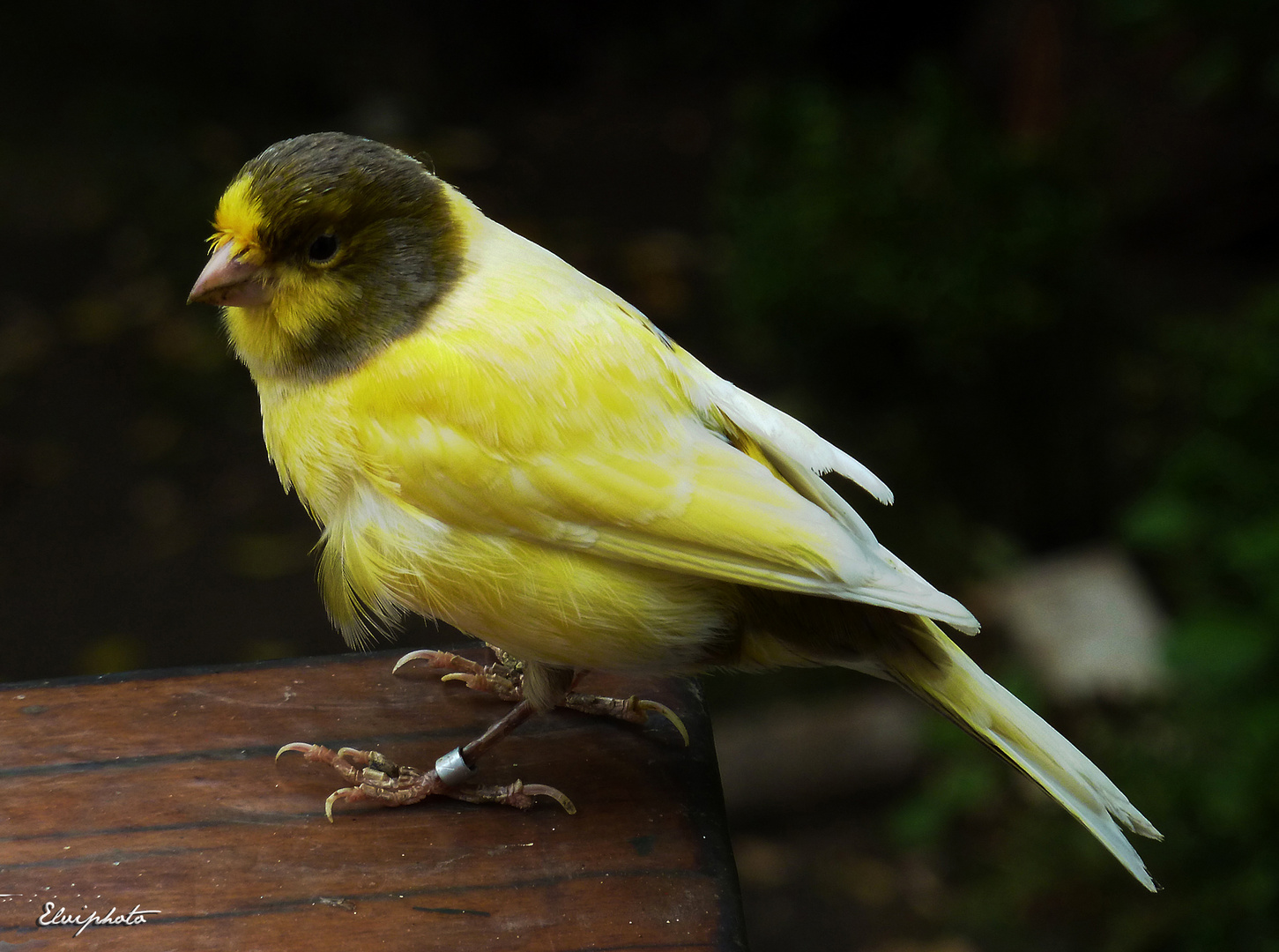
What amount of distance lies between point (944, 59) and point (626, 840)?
21.8ft

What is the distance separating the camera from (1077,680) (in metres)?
4.58

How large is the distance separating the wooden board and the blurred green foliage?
162 centimetres

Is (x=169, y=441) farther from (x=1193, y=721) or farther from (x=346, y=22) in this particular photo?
(x=1193, y=721)

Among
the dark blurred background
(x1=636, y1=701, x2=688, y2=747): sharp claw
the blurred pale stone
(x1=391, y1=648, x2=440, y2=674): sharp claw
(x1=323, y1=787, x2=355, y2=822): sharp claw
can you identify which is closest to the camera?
(x1=323, y1=787, x2=355, y2=822): sharp claw

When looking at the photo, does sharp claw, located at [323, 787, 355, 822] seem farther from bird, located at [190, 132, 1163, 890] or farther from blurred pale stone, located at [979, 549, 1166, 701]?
blurred pale stone, located at [979, 549, 1166, 701]

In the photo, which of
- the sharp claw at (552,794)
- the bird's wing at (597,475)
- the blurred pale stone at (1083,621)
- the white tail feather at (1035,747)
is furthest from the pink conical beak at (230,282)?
the blurred pale stone at (1083,621)

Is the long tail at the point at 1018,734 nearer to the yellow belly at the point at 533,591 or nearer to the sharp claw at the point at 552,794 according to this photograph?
the yellow belly at the point at 533,591

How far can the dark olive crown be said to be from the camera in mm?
2002

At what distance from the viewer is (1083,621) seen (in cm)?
474

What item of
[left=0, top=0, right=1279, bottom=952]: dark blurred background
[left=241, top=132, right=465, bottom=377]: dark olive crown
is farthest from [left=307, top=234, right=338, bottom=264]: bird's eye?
[left=0, top=0, right=1279, bottom=952]: dark blurred background

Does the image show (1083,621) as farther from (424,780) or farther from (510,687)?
(424,780)

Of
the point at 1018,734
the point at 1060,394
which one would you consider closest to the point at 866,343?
the point at 1060,394

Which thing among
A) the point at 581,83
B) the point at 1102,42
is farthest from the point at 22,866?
the point at 581,83

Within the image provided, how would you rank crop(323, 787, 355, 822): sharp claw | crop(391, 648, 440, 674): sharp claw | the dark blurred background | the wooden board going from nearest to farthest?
the wooden board < crop(323, 787, 355, 822): sharp claw < crop(391, 648, 440, 674): sharp claw < the dark blurred background
